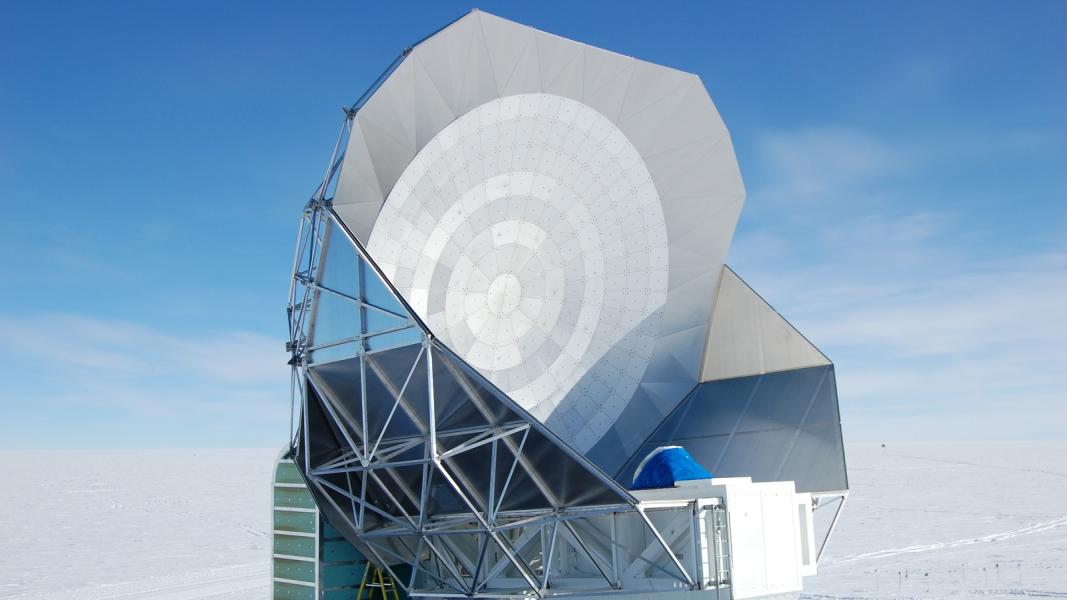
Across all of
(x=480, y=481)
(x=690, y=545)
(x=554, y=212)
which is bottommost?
(x=690, y=545)

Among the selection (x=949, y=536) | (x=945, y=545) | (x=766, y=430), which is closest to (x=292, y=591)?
(x=766, y=430)

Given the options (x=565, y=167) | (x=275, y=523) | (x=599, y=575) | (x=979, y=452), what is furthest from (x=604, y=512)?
(x=979, y=452)

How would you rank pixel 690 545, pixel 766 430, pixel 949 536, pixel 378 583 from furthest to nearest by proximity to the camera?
pixel 949 536, pixel 378 583, pixel 766 430, pixel 690 545

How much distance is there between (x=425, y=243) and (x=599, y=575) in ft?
21.3

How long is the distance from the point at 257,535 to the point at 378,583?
3403 centimetres

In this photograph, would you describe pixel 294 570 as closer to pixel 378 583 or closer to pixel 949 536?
pixel 378 583

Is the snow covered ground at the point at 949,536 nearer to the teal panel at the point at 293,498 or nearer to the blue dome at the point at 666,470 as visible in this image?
the blue dome at the point at 666,470

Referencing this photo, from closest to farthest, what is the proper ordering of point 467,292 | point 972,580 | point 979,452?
1. point 467,292
2. point 972,580
3. point 979,452

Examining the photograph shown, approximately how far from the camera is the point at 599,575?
16016mm

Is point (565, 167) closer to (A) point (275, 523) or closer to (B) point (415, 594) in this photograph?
(B) point (415, 594)

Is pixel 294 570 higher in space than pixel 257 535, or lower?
higher

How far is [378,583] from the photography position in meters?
20.2

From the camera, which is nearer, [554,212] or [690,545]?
[690,545]

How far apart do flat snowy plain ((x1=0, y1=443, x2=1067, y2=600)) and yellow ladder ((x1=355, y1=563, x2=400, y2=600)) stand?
1396 cm
